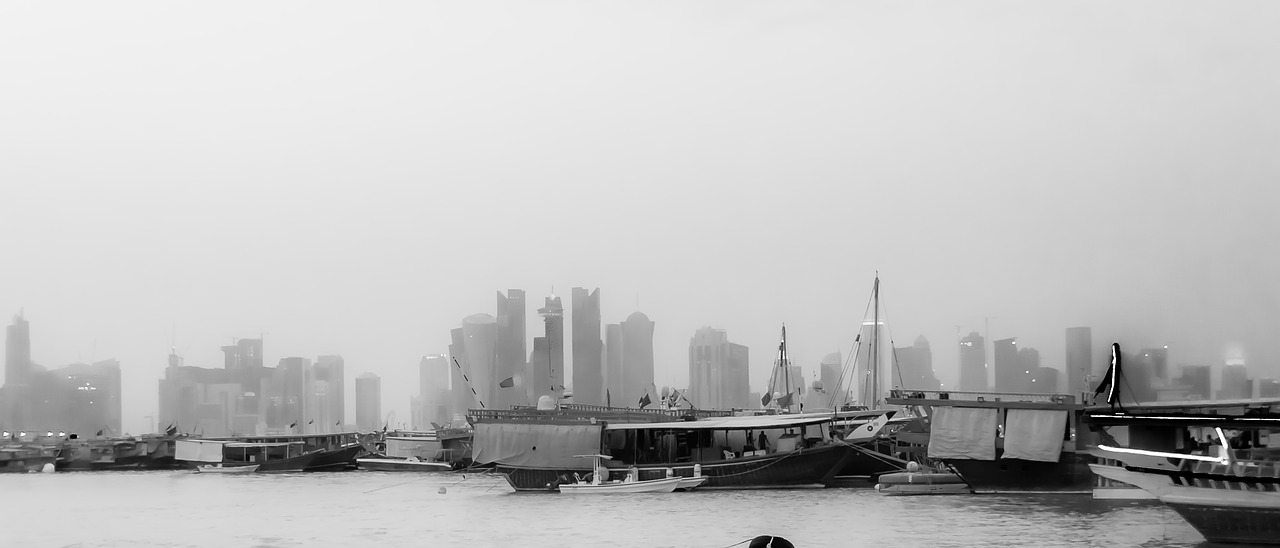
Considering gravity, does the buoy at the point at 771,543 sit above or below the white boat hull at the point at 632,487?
above

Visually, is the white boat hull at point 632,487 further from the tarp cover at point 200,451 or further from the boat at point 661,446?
the tarp cover at point 200,451

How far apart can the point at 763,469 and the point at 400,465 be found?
149 feet

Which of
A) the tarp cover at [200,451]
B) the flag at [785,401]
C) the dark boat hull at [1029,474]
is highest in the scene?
the flag at [785,401]

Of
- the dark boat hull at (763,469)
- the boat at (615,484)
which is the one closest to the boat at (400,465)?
the dark boat hull at (763,469)

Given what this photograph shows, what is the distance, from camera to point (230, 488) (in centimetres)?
6944

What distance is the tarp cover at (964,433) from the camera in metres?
42.2

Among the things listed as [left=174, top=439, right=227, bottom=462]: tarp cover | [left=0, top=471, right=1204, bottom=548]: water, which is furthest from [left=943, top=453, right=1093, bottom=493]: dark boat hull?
[left=174, top=439, right=227, bottom=462]: tarp cover

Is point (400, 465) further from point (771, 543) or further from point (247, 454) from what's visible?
point (771, 543)

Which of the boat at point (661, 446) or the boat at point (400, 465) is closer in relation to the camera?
the boat at point (661, 446)

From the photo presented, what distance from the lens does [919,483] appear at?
48094mm

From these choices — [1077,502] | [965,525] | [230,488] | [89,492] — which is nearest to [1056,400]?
[1077,502]

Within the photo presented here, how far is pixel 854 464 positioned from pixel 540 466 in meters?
14.1

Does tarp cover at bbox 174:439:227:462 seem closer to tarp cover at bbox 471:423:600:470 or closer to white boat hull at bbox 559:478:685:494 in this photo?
tarp cover at bbox 471:423:600:470

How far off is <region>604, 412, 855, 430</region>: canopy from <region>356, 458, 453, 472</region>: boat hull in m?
39.1
